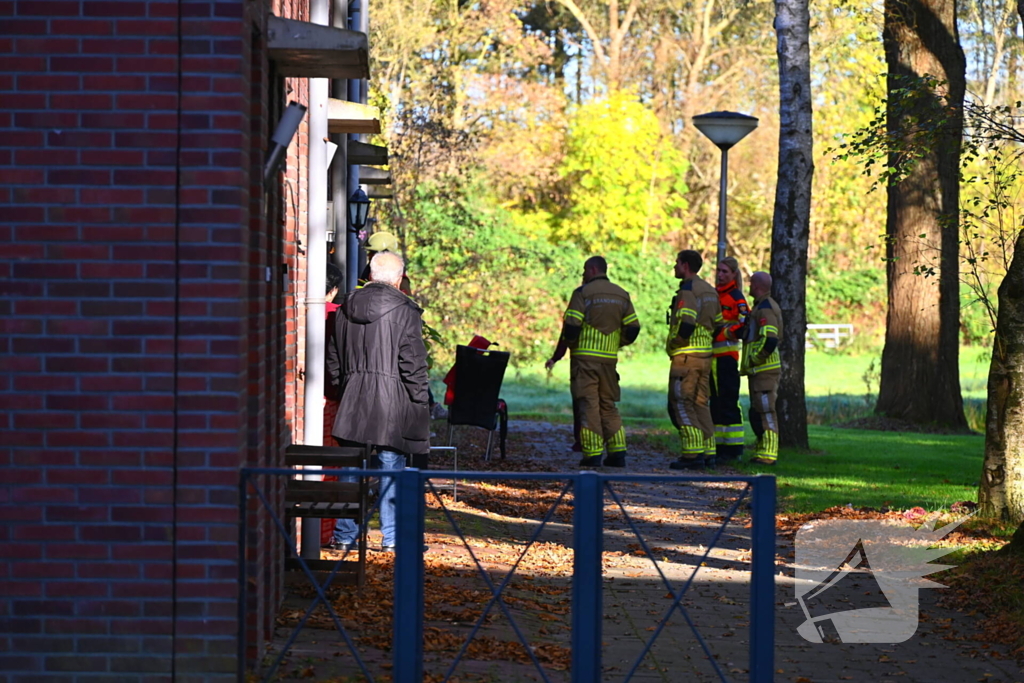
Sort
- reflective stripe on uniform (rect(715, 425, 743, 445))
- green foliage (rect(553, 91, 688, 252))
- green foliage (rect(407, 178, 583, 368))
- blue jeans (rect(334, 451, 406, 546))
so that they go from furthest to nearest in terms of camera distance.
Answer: green foliage (rect(553, 91, 688, 252)) → green foliage (rect(407, 178, 583, 368)) → reflective stripe on uniform (rect(715, 425, 743, 445)) → blue jeans (rect(334, 451, 406, 546))

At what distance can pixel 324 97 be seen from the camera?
8000 millimetres

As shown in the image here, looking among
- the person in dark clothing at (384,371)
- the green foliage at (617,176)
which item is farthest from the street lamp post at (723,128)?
the green foliage at (617,176)

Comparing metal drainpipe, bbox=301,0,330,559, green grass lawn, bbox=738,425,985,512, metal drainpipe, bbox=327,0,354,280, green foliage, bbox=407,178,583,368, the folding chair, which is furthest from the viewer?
green foliage, bbox=407,178,583,368

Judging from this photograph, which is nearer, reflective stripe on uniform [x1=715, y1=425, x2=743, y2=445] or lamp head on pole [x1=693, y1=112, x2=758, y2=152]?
reflective stripe on uniform [x1=715, y1=425, x2=743, y2=445]

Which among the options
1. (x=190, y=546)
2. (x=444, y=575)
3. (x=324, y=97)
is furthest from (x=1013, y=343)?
(x=190, y=546)

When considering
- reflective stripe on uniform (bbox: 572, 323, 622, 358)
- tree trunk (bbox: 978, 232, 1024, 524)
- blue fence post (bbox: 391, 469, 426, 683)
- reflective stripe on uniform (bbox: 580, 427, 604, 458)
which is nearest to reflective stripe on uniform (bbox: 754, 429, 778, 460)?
reflective stripe on uniform (bbox: 580, 427, 604, 458)

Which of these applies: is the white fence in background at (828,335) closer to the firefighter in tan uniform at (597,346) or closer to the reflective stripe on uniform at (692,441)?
the reflective stripe on uniform at (692,441)

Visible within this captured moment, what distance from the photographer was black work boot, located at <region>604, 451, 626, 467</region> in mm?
13453

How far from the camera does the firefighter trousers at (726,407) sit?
45.7 feet

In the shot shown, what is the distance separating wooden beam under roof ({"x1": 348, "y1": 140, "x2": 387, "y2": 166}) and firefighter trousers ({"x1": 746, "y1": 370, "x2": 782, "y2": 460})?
4313 millimetres

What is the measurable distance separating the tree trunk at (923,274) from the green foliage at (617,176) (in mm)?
19531

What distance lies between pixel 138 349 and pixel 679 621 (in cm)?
373

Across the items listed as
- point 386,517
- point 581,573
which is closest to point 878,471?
point 386,517

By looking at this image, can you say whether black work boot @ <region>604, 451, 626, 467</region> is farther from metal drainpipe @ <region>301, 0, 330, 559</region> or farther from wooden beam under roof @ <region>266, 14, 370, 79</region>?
wooden beam under roof @ <region>266, 14, 370, 79</region>
